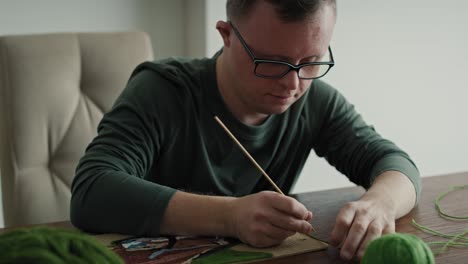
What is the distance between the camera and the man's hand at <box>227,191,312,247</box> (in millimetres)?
1120

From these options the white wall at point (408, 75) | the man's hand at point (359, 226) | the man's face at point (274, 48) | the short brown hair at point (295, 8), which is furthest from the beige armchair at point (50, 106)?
the white wall at point (408, 75)

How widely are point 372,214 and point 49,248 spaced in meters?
0.68

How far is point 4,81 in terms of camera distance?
5.41 ft

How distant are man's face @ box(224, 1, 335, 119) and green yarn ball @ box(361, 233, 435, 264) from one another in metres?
0.46

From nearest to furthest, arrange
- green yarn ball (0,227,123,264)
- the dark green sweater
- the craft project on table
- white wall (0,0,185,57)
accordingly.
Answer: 1. green yarn ball (0,227,123,264)
2. the craft project on table
3. the dark green sweater
4. white wall (0,0,185,57)

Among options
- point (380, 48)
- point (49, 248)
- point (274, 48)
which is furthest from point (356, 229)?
point (380, 48)

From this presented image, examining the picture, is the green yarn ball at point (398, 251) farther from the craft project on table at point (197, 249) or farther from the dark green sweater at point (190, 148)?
the dark green sweater at point (190, 148)

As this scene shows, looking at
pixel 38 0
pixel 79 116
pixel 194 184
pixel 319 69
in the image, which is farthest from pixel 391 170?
pixel 38 0

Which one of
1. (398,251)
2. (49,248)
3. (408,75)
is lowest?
(408,75)

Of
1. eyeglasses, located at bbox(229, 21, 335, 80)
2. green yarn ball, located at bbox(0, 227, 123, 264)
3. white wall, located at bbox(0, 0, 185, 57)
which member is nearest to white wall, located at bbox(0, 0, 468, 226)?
white wall, located at bbox(0, 0, 185, 57)

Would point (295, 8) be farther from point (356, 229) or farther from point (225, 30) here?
point (356, 229)

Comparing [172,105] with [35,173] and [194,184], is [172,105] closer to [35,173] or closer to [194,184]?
[194,184]

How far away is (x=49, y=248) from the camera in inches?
26.9

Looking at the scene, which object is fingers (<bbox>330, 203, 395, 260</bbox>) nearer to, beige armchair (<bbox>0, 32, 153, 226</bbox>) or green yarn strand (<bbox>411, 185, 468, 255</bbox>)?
green yarn strand (<bbox>411, 185, 468, 255</bbox>)
